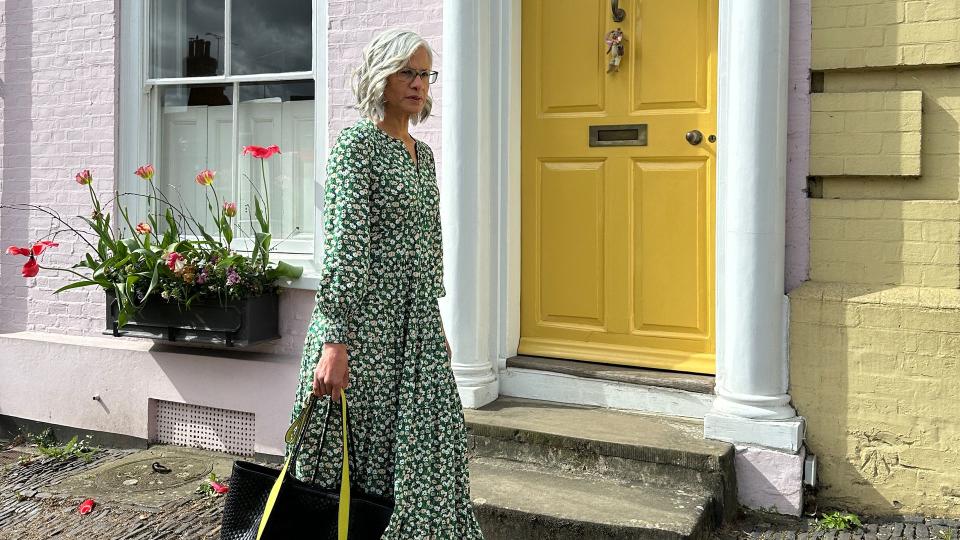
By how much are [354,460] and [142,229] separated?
10.1 ft

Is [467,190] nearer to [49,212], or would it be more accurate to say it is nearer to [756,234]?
[756,234]

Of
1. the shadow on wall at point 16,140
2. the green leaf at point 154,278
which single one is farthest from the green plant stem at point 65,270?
the green leaf at point 154,278

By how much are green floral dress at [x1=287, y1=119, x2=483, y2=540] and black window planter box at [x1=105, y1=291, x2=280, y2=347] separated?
7.78 ft

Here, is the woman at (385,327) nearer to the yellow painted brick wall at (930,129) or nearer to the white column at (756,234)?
the white column at (756,234)

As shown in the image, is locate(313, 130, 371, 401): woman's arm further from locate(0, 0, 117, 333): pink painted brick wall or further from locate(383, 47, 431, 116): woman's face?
locate(0, 0, 117, 333): pink painted brick wall

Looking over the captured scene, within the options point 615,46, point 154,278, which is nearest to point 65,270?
point 154,278

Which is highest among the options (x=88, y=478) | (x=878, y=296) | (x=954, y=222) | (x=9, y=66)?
(x=9, y=66)

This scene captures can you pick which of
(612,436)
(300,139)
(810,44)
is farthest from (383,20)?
(612,436)

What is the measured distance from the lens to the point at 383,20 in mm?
4863

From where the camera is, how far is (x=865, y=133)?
149 inches

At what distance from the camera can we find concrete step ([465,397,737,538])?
3.49 m

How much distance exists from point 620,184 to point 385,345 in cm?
216

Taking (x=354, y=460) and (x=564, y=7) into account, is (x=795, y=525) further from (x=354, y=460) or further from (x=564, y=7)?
(x=564, y=7)

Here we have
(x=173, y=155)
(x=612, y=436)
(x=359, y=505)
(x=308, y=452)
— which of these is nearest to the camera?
(x=359, y=505)
